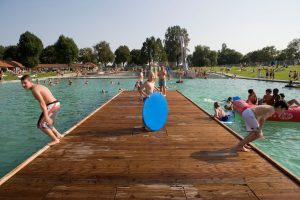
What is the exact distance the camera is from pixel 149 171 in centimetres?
470

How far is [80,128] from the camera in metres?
8.27

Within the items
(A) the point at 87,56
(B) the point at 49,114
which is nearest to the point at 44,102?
(B) the point at 49,114

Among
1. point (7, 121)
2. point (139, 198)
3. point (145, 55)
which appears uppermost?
point (145, 55)

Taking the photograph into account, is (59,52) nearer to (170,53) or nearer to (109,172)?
(170,53)

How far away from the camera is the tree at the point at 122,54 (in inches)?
4818

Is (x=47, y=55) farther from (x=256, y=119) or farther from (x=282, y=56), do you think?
(x=256, y=119)

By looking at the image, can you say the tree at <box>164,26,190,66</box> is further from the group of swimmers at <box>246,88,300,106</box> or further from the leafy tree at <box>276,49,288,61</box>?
the group of swimmers at <box>246,88,300,106</box>

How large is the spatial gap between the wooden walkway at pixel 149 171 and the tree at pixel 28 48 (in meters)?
80.9

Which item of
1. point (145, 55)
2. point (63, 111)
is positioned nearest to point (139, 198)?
point (63, 111)

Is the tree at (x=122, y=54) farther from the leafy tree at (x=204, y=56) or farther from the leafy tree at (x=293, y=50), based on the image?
the leafy tree at (x=293, y=50)

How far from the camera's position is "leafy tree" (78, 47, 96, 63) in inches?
5408

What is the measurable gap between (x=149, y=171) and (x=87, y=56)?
13760cm

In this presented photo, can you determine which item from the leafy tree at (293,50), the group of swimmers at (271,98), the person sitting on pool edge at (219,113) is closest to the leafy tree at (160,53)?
the leafy tree at (293,50)

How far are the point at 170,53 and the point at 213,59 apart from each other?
24.7m
